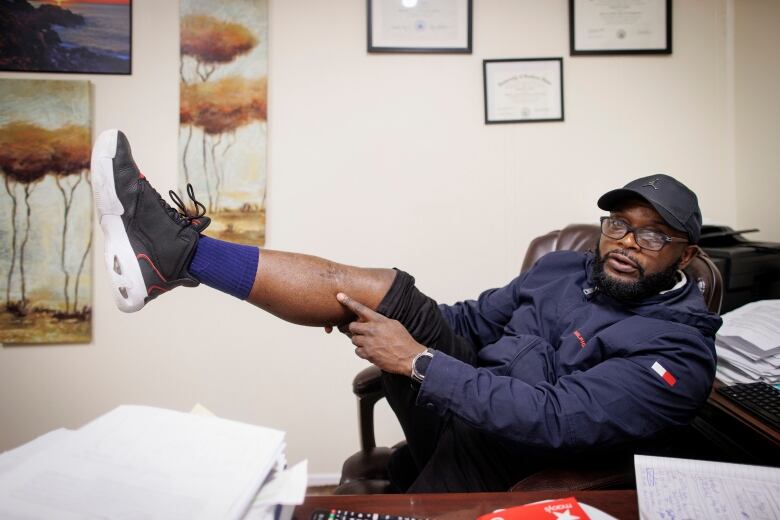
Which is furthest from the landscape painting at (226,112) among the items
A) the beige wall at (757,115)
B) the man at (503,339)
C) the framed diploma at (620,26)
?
the beige wall at (757,115)

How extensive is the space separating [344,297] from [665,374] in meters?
0.76

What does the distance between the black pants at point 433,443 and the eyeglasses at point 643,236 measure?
57 cm

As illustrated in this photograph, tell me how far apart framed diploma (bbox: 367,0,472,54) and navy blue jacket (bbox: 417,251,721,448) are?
1361mm

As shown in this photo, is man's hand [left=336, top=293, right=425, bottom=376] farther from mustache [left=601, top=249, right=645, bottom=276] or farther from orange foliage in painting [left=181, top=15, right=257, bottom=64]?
orange foliage in painting [left=181, top=15, right=257, bottom=64]

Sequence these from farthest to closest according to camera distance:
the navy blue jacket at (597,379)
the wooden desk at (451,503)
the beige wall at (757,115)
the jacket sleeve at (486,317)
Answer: the beige wall at (757,115), the jacket sleeve at (486,317), the navy blue jacket at (597,379), the wooden desk at (451,503)

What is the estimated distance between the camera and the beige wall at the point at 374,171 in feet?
6.45

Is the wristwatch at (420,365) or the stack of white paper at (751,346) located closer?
the wristwatch at (420,365)

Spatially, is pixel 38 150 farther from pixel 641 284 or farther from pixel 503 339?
pixel 641 284

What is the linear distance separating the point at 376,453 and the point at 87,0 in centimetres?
219

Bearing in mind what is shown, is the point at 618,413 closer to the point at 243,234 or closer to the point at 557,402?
the point at 557,402

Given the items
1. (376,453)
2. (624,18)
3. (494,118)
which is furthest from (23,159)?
(624,18)

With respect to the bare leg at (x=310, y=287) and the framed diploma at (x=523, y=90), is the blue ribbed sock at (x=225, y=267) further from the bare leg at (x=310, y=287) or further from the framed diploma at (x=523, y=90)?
the framed diploma at (x=523, y=90)

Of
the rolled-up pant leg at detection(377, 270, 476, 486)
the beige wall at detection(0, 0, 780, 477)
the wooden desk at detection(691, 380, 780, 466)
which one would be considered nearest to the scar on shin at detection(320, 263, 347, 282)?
the rolled-up pant leg at detection(377, 270, 476, 486)

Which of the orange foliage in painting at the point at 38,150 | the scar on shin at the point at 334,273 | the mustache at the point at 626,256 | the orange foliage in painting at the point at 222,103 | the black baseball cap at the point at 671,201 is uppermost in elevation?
the orange foliage in painting at the point at 222,103
